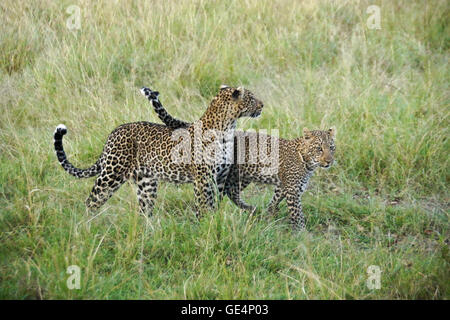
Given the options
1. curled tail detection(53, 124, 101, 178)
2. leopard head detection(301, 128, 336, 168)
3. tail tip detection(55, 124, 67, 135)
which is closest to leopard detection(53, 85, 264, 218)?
curled tail detection(53, 124, 101, 178)

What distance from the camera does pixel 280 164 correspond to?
6434mm

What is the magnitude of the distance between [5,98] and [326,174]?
13.4 feet

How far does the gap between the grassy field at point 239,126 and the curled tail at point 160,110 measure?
2.43 ft

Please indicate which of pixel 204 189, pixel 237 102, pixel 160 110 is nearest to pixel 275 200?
pixel 204 189

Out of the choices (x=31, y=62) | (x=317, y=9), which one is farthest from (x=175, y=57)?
(x=317, y=9)

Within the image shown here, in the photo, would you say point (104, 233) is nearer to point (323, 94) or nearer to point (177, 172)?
point (177, 172)

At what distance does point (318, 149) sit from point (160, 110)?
5.35 ft

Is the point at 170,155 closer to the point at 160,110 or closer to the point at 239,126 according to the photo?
the point at 160,110

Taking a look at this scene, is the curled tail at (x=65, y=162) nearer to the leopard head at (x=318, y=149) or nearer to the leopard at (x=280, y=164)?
the leopard at (x=280, y=164)

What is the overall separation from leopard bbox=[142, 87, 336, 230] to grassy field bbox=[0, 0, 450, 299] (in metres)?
0.24

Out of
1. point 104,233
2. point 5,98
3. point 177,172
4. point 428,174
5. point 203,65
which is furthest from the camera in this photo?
point 203,65
